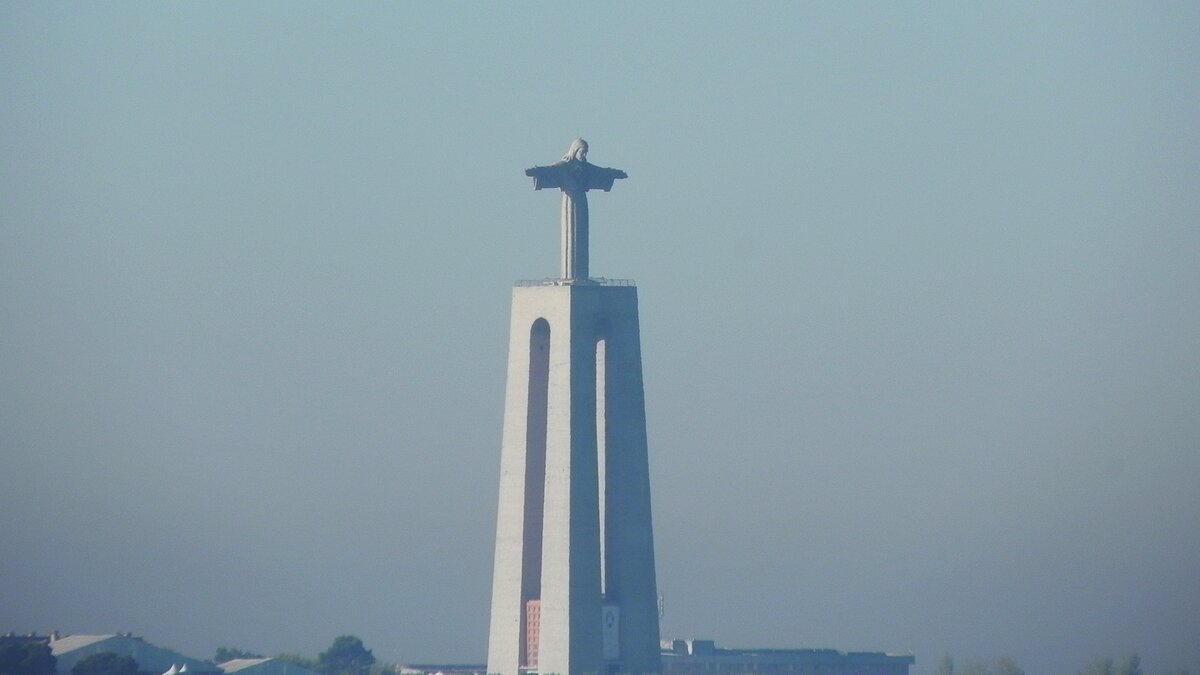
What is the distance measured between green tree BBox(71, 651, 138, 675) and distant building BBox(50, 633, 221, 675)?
3275mm

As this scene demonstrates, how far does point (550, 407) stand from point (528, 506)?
4.07 m

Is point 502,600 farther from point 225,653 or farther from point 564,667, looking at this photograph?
point 225,653

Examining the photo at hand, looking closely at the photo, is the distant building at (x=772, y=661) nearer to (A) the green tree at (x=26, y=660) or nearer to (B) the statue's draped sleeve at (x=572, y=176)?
(B) the statue's draped sleeve at (x=572, y=176)

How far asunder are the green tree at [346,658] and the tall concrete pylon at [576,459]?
1531 cm

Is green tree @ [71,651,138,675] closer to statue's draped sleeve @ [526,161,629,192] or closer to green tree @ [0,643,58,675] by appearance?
green tree @ [0,643,58,675]

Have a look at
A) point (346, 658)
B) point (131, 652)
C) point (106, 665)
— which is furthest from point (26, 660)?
point (346, 658)

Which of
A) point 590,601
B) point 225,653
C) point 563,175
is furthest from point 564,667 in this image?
point 225,653

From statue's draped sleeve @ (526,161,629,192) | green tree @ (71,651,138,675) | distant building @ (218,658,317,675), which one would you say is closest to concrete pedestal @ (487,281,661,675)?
statue's draped sleeve @ (526,161,629,192)

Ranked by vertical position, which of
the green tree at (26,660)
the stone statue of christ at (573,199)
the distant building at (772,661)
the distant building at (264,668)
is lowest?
the green tree at (26,660)

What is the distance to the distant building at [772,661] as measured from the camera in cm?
13250

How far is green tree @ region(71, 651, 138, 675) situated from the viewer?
118 m

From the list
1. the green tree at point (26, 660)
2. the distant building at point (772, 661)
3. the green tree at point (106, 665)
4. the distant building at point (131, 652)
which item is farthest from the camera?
the distant building at point (772, 661)

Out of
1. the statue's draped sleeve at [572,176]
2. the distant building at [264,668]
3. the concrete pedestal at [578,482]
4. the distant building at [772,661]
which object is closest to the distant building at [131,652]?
the distant building at [264,668]

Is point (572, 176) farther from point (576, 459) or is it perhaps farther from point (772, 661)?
point (772, 661)
